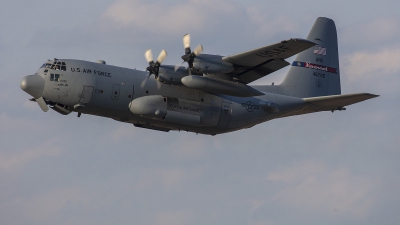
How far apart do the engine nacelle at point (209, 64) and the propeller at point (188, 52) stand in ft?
0.81

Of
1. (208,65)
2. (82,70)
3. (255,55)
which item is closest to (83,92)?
(82,70)

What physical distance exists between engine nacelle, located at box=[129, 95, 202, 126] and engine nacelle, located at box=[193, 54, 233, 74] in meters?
2.29

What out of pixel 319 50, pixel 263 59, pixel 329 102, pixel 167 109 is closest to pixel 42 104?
pixel 167 109

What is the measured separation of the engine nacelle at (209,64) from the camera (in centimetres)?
3341

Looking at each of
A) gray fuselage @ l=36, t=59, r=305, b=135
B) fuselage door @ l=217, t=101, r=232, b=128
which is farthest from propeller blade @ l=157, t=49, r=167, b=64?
fuselage door @ l=217, t=101, r=232, b=128

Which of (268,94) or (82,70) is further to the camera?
(268,94)

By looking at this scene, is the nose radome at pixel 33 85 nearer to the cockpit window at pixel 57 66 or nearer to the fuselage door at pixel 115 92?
the cockpit window at pixel 57 66

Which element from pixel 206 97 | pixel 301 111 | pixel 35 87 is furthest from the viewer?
pixel 301 111

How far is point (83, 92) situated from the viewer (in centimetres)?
3366

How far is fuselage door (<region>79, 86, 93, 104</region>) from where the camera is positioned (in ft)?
110

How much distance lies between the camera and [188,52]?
34.1 meters

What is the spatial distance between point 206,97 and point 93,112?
547 cm

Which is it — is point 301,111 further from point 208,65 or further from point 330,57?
point 208,65

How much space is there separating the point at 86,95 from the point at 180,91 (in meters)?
4.52
